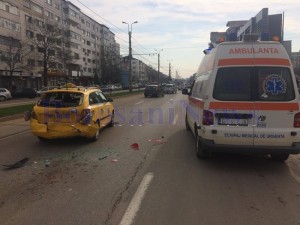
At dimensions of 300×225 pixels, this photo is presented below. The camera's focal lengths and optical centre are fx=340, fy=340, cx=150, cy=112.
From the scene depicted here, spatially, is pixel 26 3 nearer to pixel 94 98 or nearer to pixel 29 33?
pixel 29 33

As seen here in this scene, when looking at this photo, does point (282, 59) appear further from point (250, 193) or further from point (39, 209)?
point (39, 209)

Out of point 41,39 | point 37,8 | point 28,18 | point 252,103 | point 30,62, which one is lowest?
point 252,103

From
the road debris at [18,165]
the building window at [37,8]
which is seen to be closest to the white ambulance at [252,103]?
the road debris at [18,165]

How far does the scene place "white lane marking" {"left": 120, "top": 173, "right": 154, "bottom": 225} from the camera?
4.28m

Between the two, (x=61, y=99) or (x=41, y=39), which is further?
(x=41, y=39)

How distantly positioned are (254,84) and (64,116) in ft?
16.3

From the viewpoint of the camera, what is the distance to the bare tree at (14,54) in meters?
53.1

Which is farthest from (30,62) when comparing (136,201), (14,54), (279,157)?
(136,201)

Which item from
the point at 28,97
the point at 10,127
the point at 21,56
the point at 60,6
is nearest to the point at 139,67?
the point at 60,6

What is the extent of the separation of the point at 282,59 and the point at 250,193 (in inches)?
116

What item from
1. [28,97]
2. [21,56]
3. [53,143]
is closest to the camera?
[53,143]

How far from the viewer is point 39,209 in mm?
4648

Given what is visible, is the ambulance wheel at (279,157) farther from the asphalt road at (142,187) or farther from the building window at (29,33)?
the building window at (29,33)

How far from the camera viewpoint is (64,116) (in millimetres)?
9062
